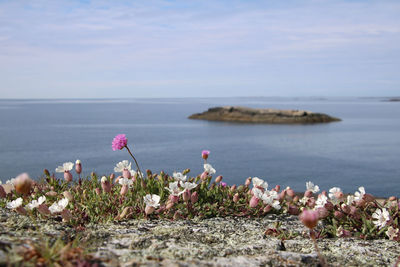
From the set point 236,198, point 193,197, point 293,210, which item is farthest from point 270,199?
point 193,197

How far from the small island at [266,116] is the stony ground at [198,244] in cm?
4218

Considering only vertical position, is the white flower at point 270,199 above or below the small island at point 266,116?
above

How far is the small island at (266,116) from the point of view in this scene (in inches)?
1801

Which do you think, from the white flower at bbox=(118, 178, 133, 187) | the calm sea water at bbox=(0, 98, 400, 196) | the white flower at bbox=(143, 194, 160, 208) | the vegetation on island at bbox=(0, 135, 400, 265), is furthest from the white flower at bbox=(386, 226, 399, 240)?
the calm sea water at bbox=(0, 98, 400, 196)

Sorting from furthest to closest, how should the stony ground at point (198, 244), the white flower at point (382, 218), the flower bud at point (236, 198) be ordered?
the flower bud at point (236, 198)
the white flower at point (382, 218)
the stony ground at point (198, 244)

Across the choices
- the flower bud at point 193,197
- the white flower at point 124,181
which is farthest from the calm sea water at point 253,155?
the white flower at point 124,181

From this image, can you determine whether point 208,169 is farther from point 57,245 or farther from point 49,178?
point 57,245

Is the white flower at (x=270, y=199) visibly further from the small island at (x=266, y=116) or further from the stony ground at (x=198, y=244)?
the small island at (x=266, y=116)

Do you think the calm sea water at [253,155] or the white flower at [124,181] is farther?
the calm sea water at [253,155]

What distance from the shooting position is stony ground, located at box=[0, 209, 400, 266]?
8.92 feet

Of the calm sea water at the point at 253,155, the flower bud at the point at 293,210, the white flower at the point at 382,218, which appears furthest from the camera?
the calm sea water at the point at 253,155

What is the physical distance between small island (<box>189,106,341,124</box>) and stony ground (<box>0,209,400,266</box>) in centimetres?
4218

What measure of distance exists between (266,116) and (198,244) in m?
45.0

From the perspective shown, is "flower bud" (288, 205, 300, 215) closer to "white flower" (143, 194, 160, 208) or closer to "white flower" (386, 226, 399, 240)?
"white flower" (386, 226, 399, 240)
